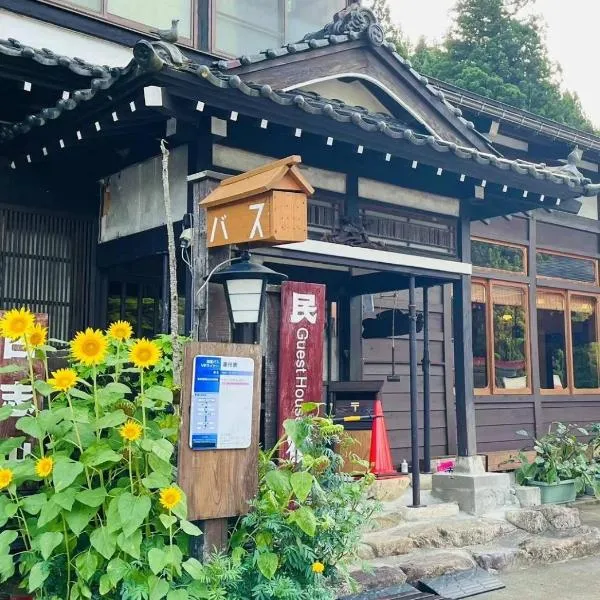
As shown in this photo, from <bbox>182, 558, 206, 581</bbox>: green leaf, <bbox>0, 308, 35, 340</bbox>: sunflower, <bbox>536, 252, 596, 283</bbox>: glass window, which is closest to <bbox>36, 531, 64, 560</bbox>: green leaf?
<bbox>182, 558, 206, 581</bbox>: green leaf

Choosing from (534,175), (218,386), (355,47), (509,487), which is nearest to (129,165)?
(355,47)

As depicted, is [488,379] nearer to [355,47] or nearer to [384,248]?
[384,248]

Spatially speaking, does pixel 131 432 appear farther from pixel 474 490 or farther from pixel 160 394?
pixel 474 490

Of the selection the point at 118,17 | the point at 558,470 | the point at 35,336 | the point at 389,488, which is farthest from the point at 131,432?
the point at 558,470

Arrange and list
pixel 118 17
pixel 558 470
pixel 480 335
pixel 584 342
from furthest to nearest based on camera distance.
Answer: pixel 584 342, pixel 480 335, pixel 558 470, pixel 118 17

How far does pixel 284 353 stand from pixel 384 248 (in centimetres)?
237

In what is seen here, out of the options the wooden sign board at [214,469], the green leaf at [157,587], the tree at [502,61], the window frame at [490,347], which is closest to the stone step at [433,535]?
the wooden sign board at [214,469]

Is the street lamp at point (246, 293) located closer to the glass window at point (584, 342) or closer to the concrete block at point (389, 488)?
the concrete block at point (389, 488)

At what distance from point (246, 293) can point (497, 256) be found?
7703mm

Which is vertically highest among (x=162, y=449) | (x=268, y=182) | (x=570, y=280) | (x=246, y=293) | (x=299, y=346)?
(x=570, y=280)

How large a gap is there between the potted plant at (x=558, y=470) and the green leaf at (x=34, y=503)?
739cm

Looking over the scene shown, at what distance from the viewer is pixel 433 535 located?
771 cm

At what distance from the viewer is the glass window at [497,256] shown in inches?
480

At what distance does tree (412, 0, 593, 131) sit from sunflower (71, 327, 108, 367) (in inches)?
A: 951
